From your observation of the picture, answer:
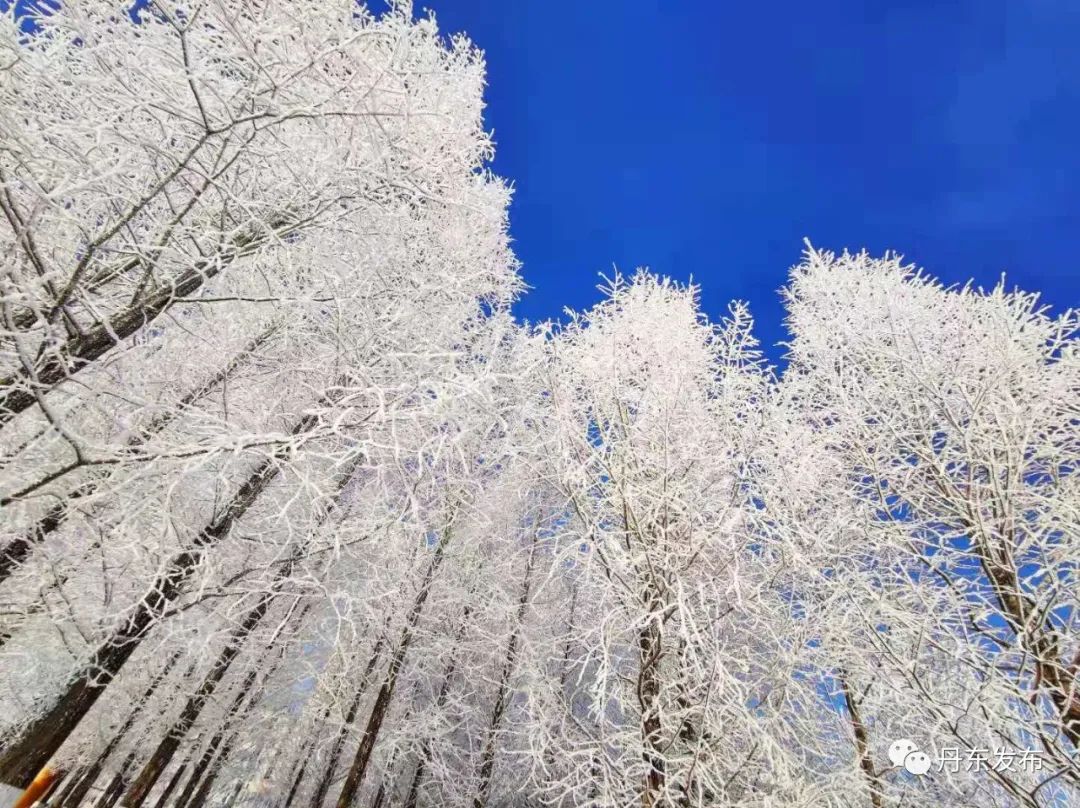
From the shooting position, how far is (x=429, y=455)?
4.59 metres

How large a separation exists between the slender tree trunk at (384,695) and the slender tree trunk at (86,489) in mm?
3852

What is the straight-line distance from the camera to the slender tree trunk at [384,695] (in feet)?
22.1

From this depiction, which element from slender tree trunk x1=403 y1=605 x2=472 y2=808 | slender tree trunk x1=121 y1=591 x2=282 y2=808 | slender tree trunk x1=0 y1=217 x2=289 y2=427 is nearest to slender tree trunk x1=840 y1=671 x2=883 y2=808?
slender tree trunk x1=403 y1=605 x2=472 y2=808

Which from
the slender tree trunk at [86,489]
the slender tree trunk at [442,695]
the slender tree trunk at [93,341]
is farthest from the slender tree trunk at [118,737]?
the slender tree trunk at [93,341]

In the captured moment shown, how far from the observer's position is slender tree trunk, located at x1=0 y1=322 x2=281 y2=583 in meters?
2.98

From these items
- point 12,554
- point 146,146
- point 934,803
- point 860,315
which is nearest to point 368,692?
point 12,554

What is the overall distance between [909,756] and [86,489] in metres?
6.79

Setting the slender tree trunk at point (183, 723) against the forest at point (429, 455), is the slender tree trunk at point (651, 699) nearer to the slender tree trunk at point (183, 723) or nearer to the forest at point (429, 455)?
the forest at point (429, 455)

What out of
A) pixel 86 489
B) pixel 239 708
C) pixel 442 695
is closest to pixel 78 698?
pixel 86 489

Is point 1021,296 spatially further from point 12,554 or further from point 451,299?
point 12,554

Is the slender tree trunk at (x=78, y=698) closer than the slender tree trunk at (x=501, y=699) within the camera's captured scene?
Yes

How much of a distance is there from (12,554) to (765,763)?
5894 millimetres

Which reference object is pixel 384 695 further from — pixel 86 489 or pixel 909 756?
pixel 909 756

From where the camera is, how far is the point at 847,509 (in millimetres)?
5211
